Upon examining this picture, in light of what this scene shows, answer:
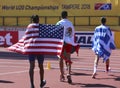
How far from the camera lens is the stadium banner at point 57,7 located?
1603 inches

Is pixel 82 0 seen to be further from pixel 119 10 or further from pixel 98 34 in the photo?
pixel 98 34

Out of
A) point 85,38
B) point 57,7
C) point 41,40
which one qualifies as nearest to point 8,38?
point 85,38

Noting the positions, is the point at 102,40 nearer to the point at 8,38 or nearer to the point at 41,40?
the point at 41,40

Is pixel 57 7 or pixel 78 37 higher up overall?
pixel 57 7

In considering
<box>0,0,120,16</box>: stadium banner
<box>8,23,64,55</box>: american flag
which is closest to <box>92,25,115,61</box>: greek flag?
<box>8,23,64,55</box>: american flag

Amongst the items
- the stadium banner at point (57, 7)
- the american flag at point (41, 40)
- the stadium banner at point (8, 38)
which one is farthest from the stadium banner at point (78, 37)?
the american flag at point (41, 40)

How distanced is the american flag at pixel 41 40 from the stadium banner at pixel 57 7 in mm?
27298

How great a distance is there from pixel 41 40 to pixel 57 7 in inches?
1161

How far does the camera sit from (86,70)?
17688mm

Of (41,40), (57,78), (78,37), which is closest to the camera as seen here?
(41,40)

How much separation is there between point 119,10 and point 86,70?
76.2 ft

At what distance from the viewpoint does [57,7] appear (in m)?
42.3

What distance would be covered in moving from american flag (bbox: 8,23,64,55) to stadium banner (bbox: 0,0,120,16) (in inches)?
1075

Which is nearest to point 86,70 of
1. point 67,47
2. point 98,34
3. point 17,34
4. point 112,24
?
point 98,34
